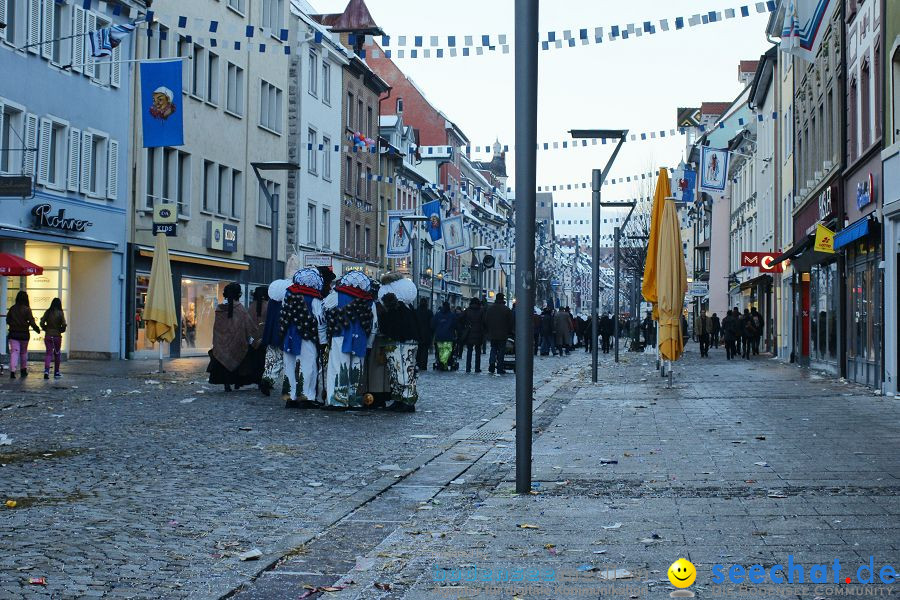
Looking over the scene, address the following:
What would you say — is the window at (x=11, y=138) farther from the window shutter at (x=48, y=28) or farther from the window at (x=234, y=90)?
the window at (x=234, y=90)

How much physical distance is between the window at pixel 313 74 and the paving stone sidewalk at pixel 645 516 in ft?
132

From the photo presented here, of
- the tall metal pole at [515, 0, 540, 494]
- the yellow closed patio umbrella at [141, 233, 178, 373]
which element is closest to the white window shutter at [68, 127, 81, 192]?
the yellow closed patio umbrella at [141, 233, 178, 373]

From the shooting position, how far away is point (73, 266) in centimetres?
3431

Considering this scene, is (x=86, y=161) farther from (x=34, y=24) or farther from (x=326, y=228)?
(x=326, y=228)

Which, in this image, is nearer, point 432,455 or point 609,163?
point 432,455

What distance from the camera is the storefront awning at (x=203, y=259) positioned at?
36094mm

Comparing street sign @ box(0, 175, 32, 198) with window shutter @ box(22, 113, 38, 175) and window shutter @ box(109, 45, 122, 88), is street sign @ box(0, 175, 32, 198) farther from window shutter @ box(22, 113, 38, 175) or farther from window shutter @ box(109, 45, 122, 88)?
window shutter @ box(109, 45, 122, 88)

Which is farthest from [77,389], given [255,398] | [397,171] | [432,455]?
[397,171]

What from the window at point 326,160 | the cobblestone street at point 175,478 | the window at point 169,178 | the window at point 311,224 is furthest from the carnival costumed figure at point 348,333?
the window at point 326,160

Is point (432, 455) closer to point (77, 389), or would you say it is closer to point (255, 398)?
point (255, 398)

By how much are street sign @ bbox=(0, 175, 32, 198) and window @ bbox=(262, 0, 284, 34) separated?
23337mm

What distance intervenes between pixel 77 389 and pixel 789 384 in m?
13.1

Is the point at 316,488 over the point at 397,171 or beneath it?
beneath

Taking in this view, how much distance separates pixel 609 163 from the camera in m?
26.3
